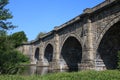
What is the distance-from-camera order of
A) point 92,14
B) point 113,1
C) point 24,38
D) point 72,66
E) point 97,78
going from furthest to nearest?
1. point 24,38
2. point 72,66
3. point 92,14
4. point 113,1
5. point 97,78

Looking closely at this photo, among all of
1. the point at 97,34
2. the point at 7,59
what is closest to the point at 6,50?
the point at 7,59

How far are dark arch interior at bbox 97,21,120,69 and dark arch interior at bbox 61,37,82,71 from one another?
8.76 meters

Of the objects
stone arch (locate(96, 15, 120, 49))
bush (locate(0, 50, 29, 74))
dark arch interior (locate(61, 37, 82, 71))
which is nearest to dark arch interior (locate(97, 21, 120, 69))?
stone arch (locate(96, 15, 120, 49))

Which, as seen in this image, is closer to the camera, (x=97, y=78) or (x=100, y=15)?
(x=97, y=78)

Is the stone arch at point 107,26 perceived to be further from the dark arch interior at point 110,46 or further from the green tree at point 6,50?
the green tree at point 6,50

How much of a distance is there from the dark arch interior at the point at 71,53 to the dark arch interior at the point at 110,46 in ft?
28.7

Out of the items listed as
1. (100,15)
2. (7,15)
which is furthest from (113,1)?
(7,15)

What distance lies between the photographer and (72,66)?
119 feet

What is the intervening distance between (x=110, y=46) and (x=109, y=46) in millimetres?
195

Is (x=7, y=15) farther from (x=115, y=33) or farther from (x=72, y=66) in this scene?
(x=72, y=66)

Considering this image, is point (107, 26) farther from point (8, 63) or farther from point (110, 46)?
point (8, 63)

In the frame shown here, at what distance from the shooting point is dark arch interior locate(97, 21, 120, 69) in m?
22.4

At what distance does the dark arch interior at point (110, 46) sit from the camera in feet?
73.5

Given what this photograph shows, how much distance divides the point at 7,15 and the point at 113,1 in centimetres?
942
